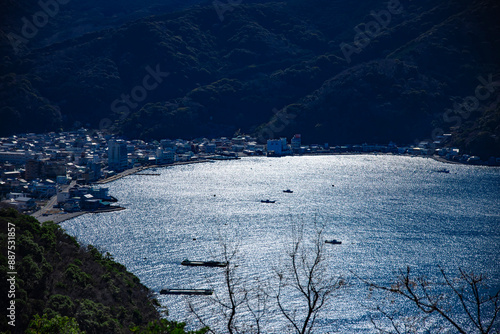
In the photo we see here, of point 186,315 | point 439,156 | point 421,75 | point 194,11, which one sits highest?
point 194,11

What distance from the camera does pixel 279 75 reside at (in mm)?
76688

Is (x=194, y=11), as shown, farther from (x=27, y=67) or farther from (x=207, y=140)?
(x=207, y=140)

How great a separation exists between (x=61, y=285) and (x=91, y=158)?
3827 cm

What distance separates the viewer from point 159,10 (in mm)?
108312

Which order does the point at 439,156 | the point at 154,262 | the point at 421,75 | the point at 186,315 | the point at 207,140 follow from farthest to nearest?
1. the point at 421,75
2. the point at 207,140
3. the point at 439,156
4. the point at 154,262
5. the point at 186,315

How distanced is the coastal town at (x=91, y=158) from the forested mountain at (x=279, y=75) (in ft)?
10.1

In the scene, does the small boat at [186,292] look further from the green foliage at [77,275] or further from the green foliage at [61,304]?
the green foliage at [61,304]

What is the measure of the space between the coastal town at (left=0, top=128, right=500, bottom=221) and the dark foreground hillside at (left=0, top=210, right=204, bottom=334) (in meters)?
14.8

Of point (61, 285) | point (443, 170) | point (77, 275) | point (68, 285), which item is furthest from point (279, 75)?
point (61, 285)

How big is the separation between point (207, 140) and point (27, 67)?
1269 inches

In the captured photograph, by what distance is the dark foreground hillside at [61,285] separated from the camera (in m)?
12.1

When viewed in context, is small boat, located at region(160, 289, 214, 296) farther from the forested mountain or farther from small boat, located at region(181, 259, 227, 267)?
the forested mountain

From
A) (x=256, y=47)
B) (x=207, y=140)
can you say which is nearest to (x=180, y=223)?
(x=207, y=140)

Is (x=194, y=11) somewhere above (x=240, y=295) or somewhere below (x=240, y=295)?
above
